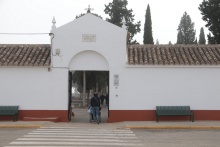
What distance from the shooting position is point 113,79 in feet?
74.7

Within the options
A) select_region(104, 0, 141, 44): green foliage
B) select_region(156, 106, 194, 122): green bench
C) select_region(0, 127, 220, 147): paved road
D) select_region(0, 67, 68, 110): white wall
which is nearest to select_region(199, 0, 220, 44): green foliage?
select_region(104, 0, 141, 44): green foliage

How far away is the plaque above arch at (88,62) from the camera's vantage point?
23.1m

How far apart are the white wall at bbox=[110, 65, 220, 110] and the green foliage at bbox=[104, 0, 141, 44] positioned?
95.3 feet

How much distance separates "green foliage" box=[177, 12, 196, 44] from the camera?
6906 cm

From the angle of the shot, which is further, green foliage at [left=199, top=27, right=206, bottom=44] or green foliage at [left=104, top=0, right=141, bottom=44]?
green foliage at [left=199, top=27, right=206, bottom=44]

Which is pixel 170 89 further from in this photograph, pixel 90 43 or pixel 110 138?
pixel 110 138

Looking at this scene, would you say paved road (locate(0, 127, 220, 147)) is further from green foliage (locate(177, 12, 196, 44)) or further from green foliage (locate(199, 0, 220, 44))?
green foliage (locate(177, 12, 196, 44))

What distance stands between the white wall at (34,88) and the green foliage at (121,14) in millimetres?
29705

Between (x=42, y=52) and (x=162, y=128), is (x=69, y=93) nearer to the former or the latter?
(x=42, y=52)

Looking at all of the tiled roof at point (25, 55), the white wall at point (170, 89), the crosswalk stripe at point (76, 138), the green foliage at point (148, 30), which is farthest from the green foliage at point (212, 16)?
the crosswalk stripe at point (76, 138)

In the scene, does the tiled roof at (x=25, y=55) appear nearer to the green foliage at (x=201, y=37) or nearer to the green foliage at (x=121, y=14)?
the green foliage at (x=121, y=14)

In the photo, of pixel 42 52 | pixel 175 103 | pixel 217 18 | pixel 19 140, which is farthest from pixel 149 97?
pixel 217 18

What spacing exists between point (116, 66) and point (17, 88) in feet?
19.6

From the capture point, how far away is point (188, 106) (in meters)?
22.5
